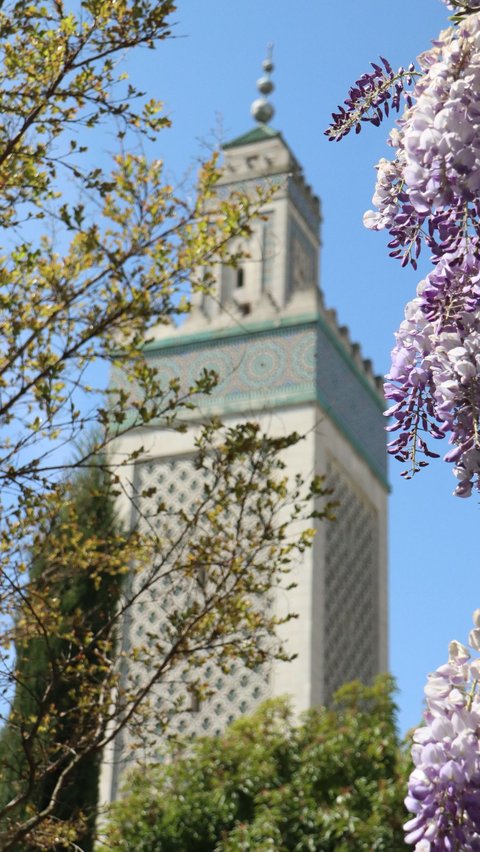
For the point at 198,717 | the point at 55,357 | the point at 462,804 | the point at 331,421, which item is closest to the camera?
the point at 462,804

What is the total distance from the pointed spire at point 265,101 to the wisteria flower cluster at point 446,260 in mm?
14189

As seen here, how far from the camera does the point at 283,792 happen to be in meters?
8.06

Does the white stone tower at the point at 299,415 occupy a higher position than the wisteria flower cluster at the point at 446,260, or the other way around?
the white stone tower at the point at 299,415

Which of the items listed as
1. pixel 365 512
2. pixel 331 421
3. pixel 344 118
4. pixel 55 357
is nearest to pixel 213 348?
pixel 331 421

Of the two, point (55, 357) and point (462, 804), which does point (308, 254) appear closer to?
point (55, 357)

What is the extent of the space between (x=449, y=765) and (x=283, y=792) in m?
6.68

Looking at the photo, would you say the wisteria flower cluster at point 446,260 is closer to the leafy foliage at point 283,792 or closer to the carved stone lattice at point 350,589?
the leafy foliage at point 283,792

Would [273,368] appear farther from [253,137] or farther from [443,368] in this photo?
[443,368]

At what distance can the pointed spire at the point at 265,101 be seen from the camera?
15.8 m

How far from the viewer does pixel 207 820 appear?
A: 8.30m

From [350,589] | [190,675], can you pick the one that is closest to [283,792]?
[190,675]

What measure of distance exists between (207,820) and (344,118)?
6.98m

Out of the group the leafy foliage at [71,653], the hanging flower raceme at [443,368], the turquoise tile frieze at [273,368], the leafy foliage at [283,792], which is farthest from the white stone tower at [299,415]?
the hanging flower raceme at [443,368]

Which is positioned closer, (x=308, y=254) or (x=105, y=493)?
(x=105, y=493)
